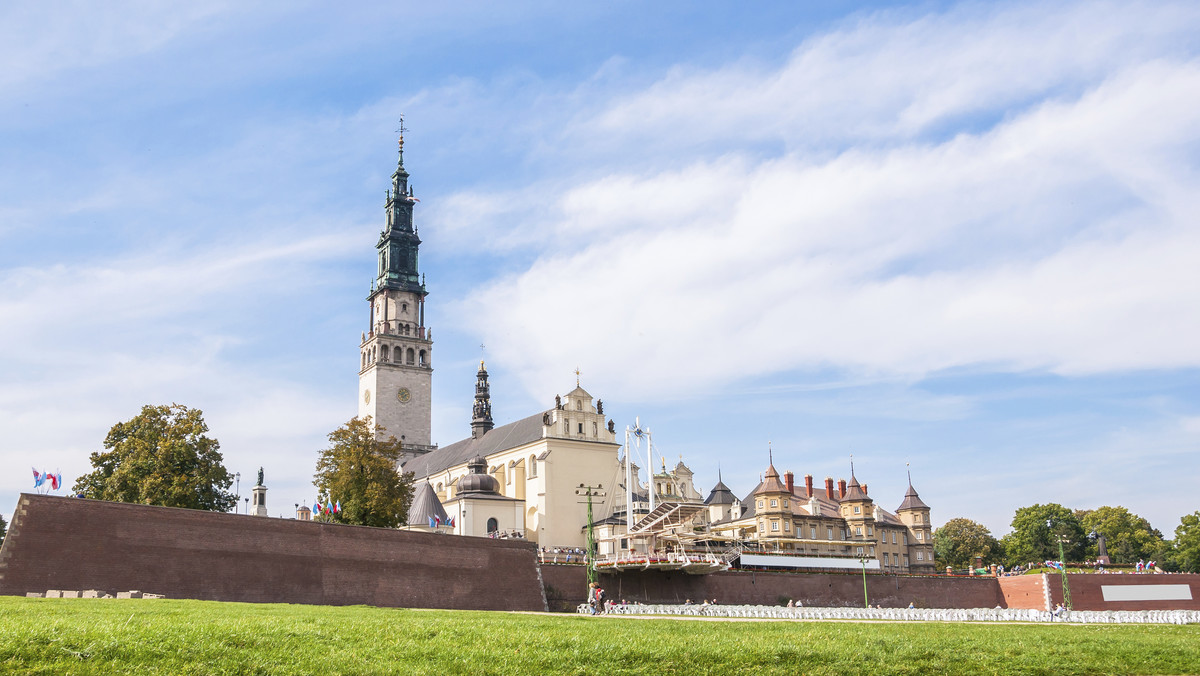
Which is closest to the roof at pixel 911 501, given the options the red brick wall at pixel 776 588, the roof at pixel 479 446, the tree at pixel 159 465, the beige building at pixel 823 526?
the beige building at pixel 823 526

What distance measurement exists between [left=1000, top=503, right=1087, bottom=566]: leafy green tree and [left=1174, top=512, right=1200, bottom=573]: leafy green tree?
878 centimetres

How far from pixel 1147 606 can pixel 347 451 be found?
57294mm

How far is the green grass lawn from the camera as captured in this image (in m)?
13.5

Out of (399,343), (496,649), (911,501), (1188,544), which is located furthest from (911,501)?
(496,649)

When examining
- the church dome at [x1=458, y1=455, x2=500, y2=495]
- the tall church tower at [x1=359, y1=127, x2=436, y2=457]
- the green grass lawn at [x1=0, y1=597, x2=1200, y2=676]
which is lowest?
the green grass lawn at [x1=0, y1=597, x2=1200, y2=676]

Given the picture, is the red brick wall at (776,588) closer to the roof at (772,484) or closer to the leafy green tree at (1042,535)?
the roof at (772,484)

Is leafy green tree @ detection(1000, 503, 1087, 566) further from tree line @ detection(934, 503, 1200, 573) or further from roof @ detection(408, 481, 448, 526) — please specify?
roof @ detection(408, 481, 448, 526)

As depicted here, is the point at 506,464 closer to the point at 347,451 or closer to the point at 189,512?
the point at 347,451

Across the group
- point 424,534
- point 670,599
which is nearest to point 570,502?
point 670,599

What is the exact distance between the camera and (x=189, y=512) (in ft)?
126

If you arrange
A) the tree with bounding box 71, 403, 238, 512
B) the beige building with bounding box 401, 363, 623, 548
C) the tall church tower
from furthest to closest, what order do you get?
1. the tall church tower
2. the beige building with bounding box 401, 363, 623, 548
3. the tree with bounding box 71, 403, 238, 512

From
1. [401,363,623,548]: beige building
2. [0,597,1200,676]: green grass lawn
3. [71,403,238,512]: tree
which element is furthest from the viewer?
[401,363,623,548]: beige building

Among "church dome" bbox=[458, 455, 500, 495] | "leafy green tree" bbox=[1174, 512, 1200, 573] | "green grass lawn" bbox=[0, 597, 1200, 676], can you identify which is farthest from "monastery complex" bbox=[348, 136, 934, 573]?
"green grass lawn" bbox=[0, 597, 1200, 676]

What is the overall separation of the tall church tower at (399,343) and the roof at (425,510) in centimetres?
2666
